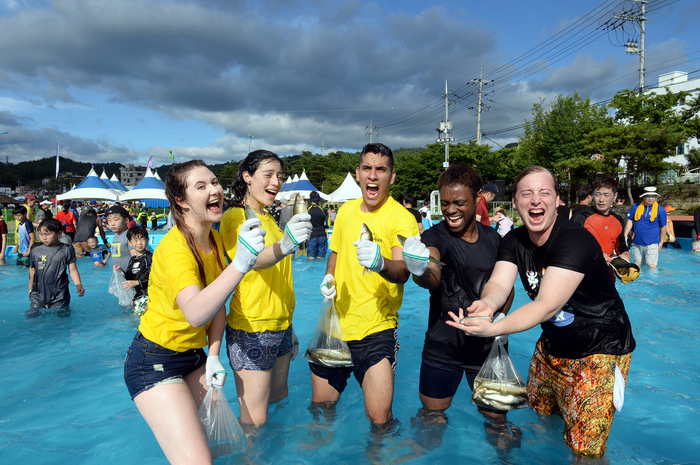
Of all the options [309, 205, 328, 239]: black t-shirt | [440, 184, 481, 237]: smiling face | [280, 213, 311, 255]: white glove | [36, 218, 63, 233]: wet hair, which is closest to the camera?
[280, 213, 311, 255]: white glove

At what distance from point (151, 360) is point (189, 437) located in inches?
18.0

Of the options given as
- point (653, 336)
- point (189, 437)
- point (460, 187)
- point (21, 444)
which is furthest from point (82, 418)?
point (653, 336)

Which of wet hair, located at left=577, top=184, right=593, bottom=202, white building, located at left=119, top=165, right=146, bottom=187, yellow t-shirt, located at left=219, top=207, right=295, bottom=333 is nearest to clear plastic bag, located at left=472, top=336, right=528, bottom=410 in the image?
yellow t-shirt, located at left=219, top=207, right=295, bottom=333

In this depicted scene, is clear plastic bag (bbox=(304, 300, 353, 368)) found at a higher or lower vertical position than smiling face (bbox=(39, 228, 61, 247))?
lower

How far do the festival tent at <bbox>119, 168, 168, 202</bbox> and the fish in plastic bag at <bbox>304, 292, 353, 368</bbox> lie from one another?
19.9m

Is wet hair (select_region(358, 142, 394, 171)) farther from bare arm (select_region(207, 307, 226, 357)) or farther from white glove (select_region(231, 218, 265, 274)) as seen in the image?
bare arm (select_region(207, 307, 226, 357))

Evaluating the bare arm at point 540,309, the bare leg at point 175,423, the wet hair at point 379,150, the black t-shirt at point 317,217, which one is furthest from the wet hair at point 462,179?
the black t-shirt at point 317,217

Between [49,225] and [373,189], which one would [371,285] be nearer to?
[373,189]

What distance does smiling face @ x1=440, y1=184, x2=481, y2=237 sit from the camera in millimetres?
2691

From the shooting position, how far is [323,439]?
3322mm

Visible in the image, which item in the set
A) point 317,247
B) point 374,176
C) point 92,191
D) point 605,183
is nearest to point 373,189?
point 374,176

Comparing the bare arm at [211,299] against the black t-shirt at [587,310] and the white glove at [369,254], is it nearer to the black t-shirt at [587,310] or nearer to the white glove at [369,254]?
the white glove at [369,254]

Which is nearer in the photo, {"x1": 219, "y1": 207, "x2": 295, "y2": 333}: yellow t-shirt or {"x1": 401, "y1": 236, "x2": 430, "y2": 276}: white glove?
{"x1": 401, "y1": 236, "x2": 430, "y2": 276}: white glove

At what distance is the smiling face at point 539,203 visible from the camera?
7.65ft
